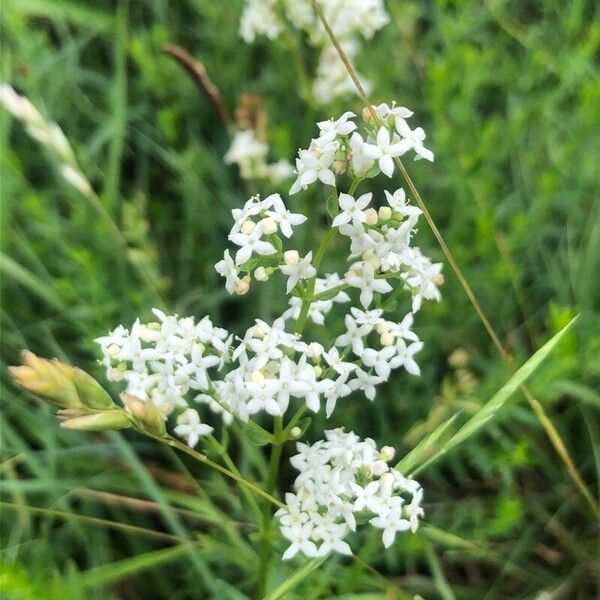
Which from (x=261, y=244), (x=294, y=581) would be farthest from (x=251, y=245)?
(x=294, y=581)

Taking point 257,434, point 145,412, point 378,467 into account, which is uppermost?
point 145,412

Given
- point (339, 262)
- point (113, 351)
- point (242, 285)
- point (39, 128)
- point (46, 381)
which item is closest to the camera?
point (46, 381)

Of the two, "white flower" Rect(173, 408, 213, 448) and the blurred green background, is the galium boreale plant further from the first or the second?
the blurred green background

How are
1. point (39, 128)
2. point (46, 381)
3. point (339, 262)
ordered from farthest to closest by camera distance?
1. point (339, 262)
2. point (39, 128)
3. point (46, 381)

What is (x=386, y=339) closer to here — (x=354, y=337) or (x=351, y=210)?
(x=354, y=337)

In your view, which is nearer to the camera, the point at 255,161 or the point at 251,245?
the point at 251,245

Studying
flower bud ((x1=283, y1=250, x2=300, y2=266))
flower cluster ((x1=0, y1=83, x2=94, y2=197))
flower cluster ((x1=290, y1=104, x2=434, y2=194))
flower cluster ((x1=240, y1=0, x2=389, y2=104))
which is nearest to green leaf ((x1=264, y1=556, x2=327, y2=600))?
flower bud ((x1=283, y1=250, x2=300, y2=266))

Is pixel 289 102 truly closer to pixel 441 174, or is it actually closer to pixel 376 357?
pixel 441 174
